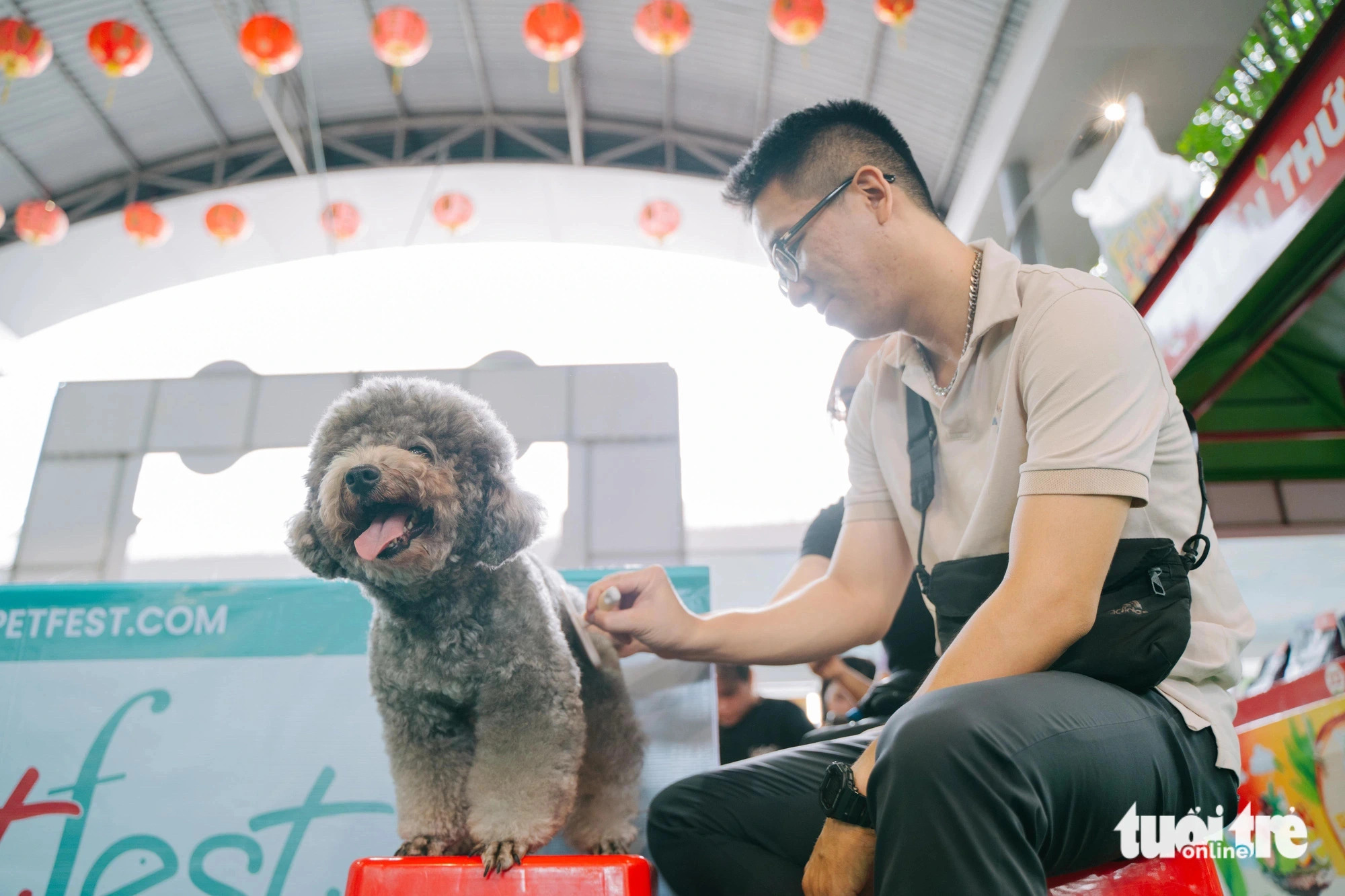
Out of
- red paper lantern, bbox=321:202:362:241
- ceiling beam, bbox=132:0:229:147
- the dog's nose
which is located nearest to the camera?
the dog's nose

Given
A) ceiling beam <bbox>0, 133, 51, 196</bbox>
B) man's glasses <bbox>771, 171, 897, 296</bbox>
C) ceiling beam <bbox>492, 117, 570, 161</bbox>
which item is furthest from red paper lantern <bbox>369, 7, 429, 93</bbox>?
man's glasses <bbox>771, 171, 897, 296</bbox>

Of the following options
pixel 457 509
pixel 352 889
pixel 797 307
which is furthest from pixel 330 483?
A: pixel 797 307

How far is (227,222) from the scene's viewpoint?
25.9ft

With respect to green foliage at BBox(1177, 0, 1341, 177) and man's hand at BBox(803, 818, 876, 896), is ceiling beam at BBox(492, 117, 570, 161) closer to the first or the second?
green foliage at BBox(1177, 0, 1341, 177)

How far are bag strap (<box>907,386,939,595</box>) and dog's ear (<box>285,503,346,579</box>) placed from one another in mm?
862

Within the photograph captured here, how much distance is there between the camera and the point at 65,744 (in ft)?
5.29

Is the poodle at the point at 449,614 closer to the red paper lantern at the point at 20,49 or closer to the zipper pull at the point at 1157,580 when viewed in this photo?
the zipper pull at the point at 1157,580

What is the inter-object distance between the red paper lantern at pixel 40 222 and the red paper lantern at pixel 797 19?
6798 millimetres

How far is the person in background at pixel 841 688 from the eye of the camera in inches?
87.7

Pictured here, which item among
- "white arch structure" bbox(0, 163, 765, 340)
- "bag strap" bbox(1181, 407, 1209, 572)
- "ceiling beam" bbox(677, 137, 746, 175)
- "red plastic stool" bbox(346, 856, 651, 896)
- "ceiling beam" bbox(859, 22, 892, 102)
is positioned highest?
"ceiling beam" bbox(677, 137, 746, 175)

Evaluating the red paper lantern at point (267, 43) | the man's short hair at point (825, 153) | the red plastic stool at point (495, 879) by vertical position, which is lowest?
the red plastic stool at point (495, 879)

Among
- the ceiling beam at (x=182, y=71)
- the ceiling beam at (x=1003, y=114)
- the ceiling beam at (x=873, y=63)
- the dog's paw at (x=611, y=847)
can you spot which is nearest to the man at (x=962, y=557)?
the dog's paw at (x=611, y=847)

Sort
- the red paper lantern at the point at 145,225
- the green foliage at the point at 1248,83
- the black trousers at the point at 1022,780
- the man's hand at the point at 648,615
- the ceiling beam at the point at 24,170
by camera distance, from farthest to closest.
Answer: the ceiling beam at the point at 24,170 → the red paper lantern at the point at 145,225 → the green foliage at the point at 1248,83 → the man's hand at the point at 648,615 → the black trousers at the point at 1022,780

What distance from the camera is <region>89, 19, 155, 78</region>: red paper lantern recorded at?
5.84 m
